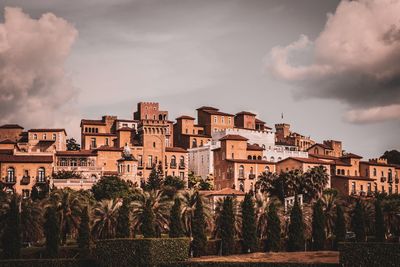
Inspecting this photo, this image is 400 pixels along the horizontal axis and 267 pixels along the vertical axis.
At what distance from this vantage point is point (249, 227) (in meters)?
79.4

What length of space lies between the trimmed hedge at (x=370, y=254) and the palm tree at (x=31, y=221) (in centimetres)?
3517

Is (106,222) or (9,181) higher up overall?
(9,181)

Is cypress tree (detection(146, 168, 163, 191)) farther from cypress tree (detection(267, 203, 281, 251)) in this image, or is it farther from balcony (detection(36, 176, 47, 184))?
cypress tree (detection(267, 203, 281, 251))

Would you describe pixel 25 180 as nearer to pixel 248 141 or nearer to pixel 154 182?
pixel 154 182

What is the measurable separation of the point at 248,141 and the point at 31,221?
74.9 m

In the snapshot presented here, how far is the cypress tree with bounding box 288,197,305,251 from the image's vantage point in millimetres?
80750

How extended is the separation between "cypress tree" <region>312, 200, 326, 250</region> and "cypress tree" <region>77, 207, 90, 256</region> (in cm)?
2527

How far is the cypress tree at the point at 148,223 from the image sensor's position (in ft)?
246

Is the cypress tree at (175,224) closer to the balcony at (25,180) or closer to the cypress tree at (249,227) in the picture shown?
the cypress tree at (249,227)

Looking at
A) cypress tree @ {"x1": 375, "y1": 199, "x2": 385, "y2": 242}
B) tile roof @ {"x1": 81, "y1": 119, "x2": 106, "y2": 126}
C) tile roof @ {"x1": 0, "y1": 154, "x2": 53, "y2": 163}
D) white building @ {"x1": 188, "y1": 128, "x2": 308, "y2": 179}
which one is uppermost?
tile roof @ {"x1": 81, "y1": 119, "x2": 106, "y2": 126}

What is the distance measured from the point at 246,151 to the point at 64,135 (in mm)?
38594

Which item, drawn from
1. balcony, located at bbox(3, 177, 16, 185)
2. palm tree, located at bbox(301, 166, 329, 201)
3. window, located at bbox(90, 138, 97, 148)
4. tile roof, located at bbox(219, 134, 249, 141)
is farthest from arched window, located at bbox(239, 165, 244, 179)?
balcony, located at bbox(3, 177, 16, 185)

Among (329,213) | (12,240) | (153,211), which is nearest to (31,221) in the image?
(12,240)

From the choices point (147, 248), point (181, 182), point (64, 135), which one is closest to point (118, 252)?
point (147, 248)
